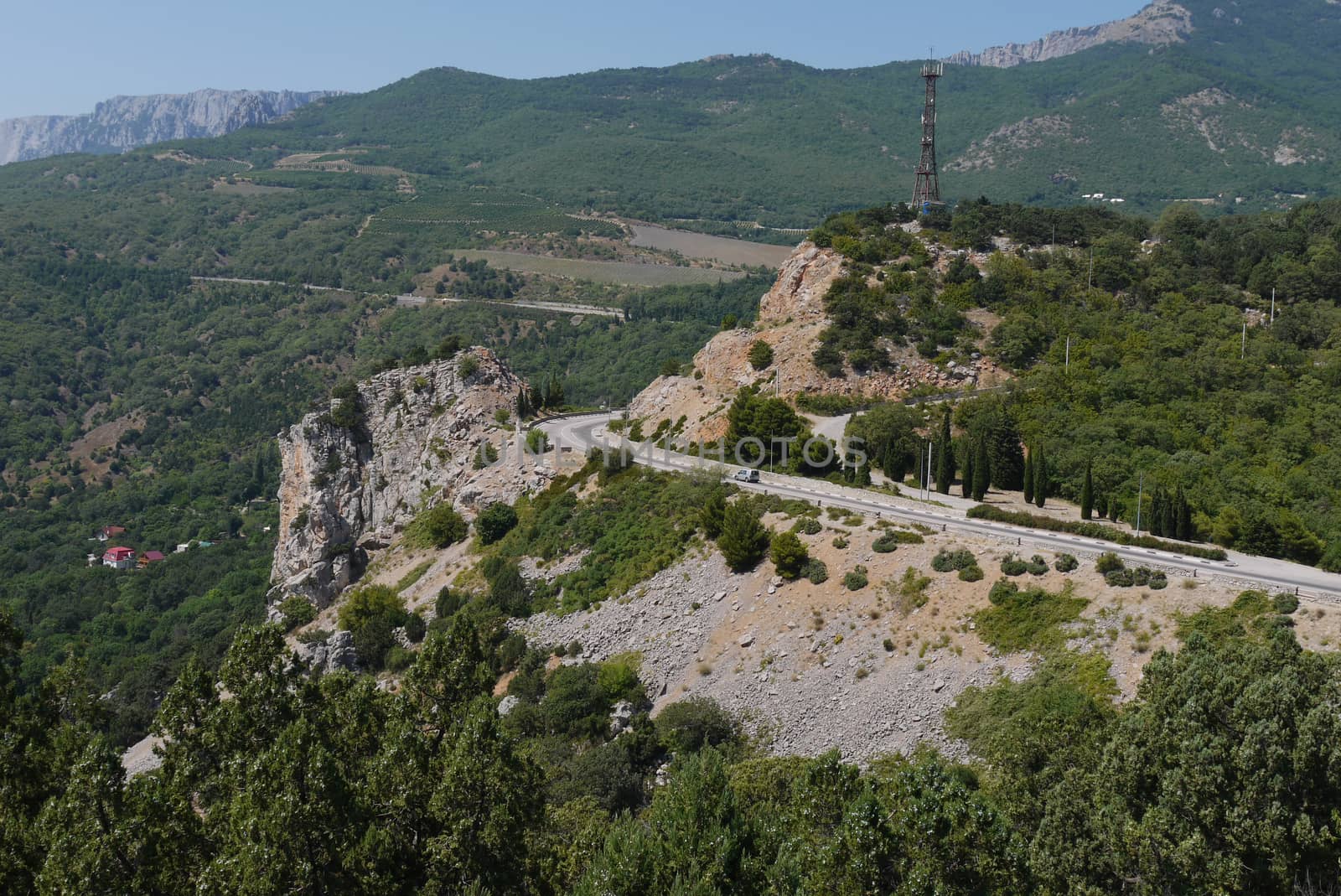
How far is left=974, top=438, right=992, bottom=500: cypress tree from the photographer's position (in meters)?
44.5

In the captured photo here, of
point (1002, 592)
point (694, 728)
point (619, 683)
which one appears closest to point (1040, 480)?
point (1002, 592)

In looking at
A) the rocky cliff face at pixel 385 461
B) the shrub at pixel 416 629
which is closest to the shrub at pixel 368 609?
the shrub at pixel 416 629

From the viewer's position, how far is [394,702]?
19.2 meters

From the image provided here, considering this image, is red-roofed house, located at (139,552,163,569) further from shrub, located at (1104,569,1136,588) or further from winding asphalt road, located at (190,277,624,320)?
shrub, located at (1104,569,1136,588)

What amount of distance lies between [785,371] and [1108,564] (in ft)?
92.4

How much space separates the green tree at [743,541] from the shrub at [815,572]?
2.32 meters

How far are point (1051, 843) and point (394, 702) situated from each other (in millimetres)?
11873

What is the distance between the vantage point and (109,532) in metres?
102

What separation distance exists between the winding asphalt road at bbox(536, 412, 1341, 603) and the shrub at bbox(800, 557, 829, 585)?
4055mm

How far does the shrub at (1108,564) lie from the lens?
32.2m

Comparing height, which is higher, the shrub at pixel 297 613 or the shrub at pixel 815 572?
the shrub at pixel 815 572

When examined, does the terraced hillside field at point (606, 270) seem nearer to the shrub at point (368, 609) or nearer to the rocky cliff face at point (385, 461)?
the rocky cliff face at point (385, 461)

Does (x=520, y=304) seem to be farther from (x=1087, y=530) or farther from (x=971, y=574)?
(x=971, y=574)

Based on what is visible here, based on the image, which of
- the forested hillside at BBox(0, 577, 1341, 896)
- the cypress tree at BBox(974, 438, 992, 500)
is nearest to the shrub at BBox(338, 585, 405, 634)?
the forested hillside at BBox(0, 577, 1341, 896)
